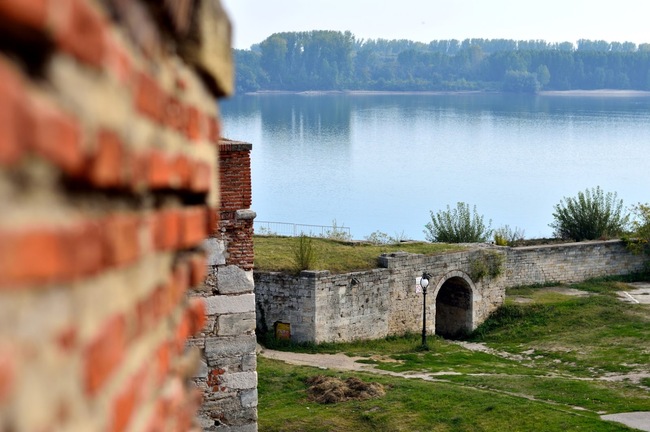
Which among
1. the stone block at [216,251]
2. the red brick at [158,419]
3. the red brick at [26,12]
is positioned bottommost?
the stone block at [216,251]

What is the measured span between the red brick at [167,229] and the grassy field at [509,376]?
43.9 ft

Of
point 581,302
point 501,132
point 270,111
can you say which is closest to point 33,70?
point 581,302

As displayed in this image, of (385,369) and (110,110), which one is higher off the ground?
(110,110)

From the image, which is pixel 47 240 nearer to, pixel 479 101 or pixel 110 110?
pixel 110 110

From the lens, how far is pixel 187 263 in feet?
6.77

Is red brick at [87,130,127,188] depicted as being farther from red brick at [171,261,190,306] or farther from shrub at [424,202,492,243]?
shrub at [424,202,492,243]

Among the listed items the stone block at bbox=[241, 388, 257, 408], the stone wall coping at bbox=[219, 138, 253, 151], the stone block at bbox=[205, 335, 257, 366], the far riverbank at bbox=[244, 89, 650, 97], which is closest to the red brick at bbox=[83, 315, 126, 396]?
the stone block at bbox=[205, 335, 257, 366]

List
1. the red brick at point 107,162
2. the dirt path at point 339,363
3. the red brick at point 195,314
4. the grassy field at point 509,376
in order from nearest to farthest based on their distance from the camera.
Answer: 1. the red brick at point 107,162
2. the red brick at point 195,314
3. the grassy field at point 509,376
4. the dirt path at point 339,363

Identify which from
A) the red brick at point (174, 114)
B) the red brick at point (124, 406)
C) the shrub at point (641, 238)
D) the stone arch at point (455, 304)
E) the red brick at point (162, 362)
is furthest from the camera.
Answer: the shrub at point (641, 238)

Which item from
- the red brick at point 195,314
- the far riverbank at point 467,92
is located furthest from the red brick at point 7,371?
the far riverbank at point 467,92

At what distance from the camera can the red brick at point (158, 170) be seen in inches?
62.2

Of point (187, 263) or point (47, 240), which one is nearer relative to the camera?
point (47, 240)

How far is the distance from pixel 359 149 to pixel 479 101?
7671 cm

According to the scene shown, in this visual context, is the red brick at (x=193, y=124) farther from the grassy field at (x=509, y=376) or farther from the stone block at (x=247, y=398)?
the grassy field at (x=509, y=376)
